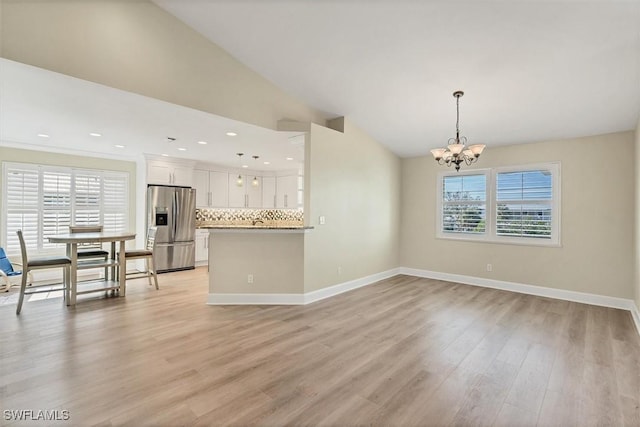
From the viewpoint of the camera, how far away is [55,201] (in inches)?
215

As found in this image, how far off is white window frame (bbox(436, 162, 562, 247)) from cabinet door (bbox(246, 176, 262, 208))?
454 cm

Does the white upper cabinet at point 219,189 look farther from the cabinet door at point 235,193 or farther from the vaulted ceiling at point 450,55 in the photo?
the vaulted ceiling at point 450,55

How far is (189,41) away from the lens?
3.26 meters

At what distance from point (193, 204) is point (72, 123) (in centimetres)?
285

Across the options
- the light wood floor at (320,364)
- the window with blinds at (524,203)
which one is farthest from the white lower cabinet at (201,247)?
the window with blinds at (524,203)

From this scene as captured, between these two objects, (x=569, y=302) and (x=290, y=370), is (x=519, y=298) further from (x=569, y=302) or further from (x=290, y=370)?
(x=290, y=370)

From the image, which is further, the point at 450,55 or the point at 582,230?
the point at 582,230

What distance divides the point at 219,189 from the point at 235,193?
0.44 m

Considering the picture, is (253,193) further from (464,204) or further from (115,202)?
(464,204)

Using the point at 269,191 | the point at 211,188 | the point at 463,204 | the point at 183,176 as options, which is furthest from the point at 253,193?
the point at 463,204

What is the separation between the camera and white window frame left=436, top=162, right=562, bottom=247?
465 cm

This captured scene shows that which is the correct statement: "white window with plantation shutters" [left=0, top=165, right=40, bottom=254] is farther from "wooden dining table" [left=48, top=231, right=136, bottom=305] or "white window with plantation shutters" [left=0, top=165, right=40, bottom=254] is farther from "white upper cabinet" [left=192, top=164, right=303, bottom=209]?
"white upper cabinet" [left=192, top=164, right=303, bottom=209]

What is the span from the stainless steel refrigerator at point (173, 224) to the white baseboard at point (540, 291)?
488 centimetres

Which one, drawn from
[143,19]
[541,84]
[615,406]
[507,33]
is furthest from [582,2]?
[143,19]
